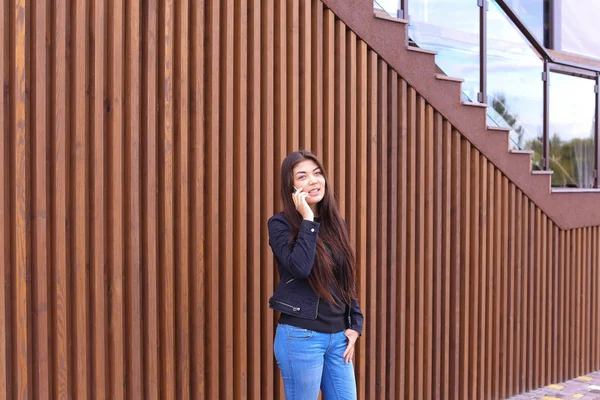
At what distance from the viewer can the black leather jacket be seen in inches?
113

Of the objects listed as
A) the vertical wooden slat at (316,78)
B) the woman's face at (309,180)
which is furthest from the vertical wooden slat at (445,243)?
the woman's face at (309,180)

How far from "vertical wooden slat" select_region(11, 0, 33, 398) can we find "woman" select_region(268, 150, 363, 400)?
1.02 m

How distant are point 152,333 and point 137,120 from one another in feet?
3.27

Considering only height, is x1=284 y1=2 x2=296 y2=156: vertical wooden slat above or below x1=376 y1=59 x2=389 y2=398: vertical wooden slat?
above

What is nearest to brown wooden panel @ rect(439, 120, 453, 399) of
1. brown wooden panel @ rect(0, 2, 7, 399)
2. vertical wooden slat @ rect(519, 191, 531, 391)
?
vertical wooden slat @ rect(519, 191, 531, 391)

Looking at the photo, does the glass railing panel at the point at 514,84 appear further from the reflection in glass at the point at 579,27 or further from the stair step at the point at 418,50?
the reflection in glass at the point at 579,27

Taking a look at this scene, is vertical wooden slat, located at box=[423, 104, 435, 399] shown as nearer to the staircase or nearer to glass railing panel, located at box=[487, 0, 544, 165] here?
the staircase

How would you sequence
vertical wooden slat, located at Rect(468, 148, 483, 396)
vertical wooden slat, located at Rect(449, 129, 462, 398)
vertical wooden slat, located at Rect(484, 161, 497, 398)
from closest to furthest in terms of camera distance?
1. vertical wooden slat, located at Rect(449, 129, 462, 398)
2. vertical wooden slat, located at Rect(468, 148, 483, 396)
3. vertical wooden slat, located at Rect(484, 161, 497, 398)

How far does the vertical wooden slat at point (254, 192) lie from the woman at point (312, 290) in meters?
0.78

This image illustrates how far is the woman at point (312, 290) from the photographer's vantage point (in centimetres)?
292

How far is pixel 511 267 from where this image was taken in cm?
544

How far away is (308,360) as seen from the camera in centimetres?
292

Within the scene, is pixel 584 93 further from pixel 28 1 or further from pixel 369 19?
pixel 28 1

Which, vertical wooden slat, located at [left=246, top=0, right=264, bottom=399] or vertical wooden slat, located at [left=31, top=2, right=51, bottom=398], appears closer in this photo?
vertical wooden slat, located at [left=31, top=2, right=51, bottom=398]
